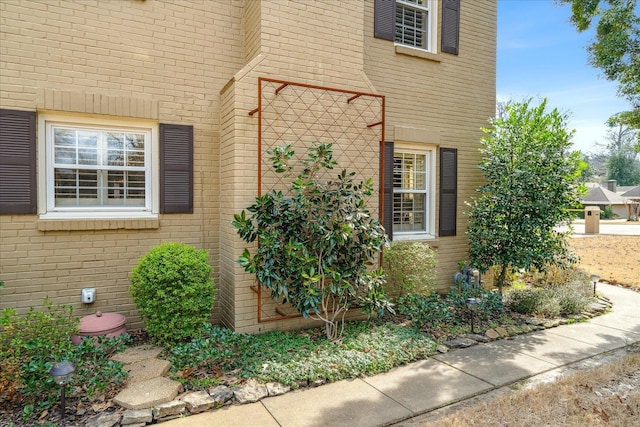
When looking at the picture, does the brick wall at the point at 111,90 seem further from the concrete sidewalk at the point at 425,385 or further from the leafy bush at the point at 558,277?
the leafy bush at the point at 558,277

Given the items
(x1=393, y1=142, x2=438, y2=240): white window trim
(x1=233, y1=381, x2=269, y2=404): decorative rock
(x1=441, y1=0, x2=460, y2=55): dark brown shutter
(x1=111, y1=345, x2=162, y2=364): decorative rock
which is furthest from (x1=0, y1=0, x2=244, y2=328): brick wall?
(x1=441, y1=0, x2=460, y2=55): dark brown shutter

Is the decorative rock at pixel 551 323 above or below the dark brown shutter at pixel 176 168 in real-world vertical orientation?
below

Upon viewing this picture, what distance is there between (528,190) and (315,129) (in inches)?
142

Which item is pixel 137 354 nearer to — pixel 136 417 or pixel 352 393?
pixel 136 417

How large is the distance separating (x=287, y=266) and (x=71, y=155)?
9.74 ft

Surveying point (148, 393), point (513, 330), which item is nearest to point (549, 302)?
point (513, 330)

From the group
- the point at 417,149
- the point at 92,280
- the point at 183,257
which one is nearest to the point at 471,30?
the point at 417,149

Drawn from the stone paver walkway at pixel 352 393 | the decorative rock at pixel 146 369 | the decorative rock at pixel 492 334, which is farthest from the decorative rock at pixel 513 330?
the decorative rock at pixel 146 369

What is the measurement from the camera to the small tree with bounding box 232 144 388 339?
169 inches

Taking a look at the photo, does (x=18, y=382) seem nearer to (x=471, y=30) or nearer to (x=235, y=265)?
(x=235, y=265)

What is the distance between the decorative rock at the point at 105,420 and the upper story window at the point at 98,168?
2511 millimetres

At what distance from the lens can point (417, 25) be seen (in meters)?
6.85

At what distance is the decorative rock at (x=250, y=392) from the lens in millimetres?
3336

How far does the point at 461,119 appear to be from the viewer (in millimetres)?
7121
